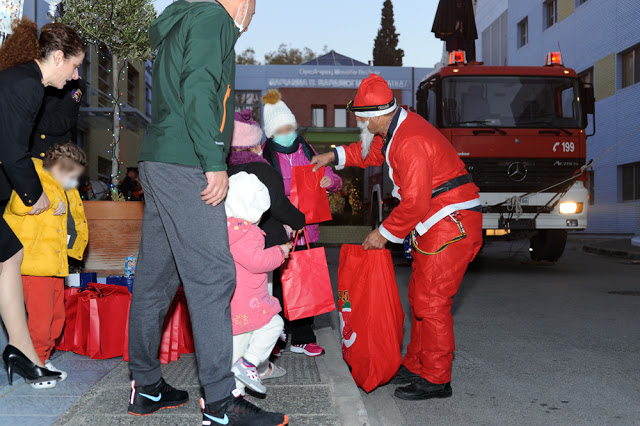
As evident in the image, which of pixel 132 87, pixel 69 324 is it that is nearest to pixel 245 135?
pixel 69 324

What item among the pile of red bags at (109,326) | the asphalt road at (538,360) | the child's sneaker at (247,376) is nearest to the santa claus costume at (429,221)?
the asphalt road at (538,360)

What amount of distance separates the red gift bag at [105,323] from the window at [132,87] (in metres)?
19.2

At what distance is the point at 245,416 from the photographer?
104 inches

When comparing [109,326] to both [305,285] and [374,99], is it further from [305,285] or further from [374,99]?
[374,99]

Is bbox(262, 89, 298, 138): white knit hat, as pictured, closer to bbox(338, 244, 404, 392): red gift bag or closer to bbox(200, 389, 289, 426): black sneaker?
bbox(338, 244, 404, 392): red gift bag

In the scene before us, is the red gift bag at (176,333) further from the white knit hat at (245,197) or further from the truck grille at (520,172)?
the truck grille at (520,172)

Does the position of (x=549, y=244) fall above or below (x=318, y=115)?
below

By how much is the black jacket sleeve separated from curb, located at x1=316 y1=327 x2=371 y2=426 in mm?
1854

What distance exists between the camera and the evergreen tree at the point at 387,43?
5109cm

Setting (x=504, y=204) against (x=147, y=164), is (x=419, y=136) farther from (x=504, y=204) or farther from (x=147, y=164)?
(x=504, y=204)

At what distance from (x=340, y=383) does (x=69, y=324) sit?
1.92 m

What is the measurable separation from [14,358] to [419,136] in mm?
2499

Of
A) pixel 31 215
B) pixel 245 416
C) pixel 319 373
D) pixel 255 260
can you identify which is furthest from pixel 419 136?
pixel 31 215

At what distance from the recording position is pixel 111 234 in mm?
5418
